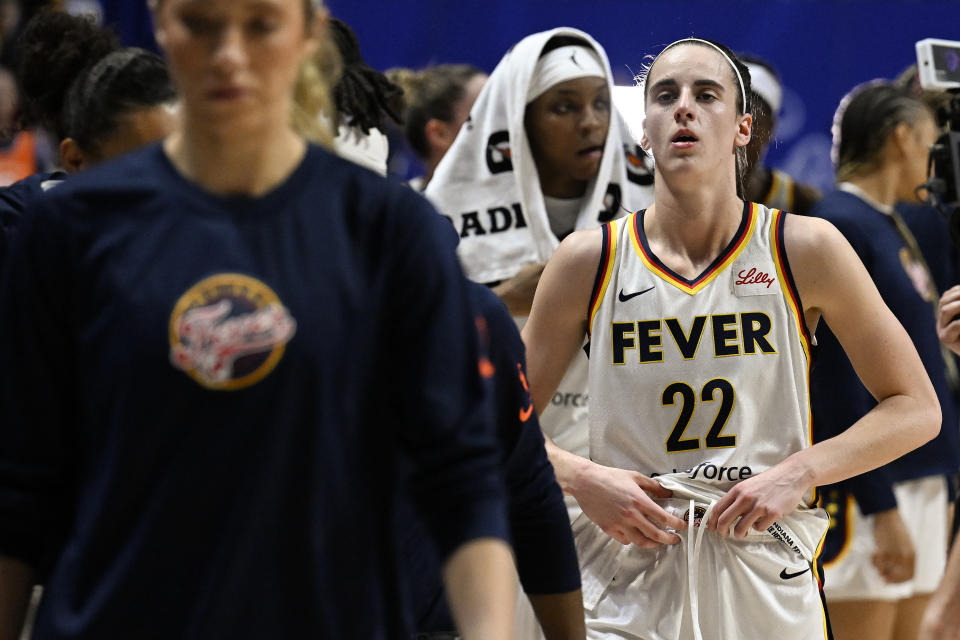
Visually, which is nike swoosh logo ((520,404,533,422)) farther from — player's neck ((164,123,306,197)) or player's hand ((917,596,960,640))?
player's hand ((917,596,960,640))

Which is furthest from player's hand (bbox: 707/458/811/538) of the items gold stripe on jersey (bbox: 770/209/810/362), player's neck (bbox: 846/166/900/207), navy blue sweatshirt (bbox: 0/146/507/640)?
player's neck (bbox: 846/166/900/207)

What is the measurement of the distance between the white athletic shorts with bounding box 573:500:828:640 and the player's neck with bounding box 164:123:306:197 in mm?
1595

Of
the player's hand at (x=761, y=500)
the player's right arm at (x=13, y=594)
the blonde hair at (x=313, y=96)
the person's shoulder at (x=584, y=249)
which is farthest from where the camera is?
the person's shoulder at (x=584, y=249)

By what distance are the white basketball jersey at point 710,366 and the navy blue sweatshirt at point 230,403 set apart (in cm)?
132

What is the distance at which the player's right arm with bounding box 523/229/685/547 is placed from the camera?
9.77 ft

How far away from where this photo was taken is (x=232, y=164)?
1.71 metres

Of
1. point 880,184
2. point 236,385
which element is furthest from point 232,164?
point 880,184

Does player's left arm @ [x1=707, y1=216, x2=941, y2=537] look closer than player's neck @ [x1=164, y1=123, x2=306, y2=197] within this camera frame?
No

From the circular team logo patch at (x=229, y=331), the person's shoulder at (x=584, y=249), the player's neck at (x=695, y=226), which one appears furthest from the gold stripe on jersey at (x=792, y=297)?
the circular team logo patch at (x=229, y=331)

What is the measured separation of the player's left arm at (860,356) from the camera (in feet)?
9.79

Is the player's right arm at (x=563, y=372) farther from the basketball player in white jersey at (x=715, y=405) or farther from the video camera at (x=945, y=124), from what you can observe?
the video camera at (x=945, y=124)

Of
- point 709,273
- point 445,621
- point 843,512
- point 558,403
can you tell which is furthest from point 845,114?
point 445,621

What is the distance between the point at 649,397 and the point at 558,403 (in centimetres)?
91

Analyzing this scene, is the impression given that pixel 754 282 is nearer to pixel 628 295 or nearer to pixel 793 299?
pixel 793 299
